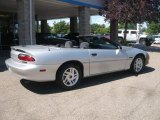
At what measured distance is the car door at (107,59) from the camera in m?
7.22

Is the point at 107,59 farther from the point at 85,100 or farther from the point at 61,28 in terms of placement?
the point at 61,28

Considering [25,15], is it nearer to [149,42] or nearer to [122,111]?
[122,111]

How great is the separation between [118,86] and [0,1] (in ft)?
42.1

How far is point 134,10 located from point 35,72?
529 inches

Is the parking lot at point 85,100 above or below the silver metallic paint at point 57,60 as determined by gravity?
below

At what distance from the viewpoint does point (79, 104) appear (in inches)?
221

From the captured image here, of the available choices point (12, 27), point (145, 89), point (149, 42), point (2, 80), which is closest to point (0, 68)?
point (2, 80)

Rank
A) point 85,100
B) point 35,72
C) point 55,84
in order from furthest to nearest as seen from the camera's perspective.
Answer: point 55,84, point 35,72, point 85,100

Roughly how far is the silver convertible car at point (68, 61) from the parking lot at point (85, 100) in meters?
0.37

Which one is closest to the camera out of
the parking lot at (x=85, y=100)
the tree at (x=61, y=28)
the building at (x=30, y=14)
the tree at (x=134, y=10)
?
the parking lot at (x=85, y=100)

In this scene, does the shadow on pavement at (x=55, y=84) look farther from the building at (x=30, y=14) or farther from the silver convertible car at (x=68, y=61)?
the building at (x=30, y=14)

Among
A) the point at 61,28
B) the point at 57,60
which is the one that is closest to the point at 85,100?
the point at 57,60

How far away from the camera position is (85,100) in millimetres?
5895

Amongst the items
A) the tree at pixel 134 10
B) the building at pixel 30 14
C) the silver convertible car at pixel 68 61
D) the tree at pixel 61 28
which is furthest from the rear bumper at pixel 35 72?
the tree at pixel 61 28
